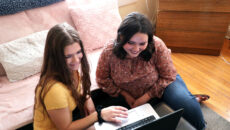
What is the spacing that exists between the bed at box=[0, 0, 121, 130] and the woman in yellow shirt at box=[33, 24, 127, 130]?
1.17ft

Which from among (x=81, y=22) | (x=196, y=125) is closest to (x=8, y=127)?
(x=81, y=22)

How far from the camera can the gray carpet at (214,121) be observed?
135cm

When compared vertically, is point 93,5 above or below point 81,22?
above

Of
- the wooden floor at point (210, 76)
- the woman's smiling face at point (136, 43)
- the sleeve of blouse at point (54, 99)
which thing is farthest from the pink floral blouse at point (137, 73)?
the wooden floor at point (210, 76)

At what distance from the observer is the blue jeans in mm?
1078

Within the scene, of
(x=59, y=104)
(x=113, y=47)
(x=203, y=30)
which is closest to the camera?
(x=59, y=104)

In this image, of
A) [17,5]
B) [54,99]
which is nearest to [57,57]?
[54,99]

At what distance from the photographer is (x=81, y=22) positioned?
1.55m

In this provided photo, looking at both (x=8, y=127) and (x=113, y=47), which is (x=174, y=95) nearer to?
(x=113, y=47)

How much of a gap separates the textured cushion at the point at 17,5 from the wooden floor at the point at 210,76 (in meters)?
1.62

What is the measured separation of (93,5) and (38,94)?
43.4 inches

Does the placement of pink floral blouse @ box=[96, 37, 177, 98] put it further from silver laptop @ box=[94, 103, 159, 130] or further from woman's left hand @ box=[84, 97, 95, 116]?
silver laptop @ box=[94, 103, 159, 130]

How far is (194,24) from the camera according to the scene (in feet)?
6.63

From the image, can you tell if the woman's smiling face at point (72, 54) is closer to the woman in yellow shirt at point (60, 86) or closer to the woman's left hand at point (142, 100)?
the woman in yellow shirt at point (60, 86)
